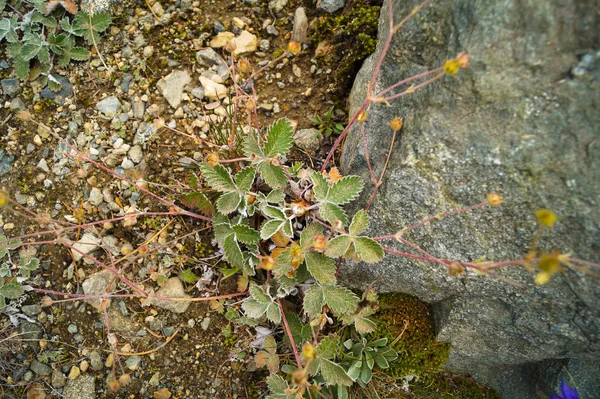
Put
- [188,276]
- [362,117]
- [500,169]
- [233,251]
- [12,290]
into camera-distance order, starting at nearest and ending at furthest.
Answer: [500,169], [362,117], [233,251], [12,290], [188,276]

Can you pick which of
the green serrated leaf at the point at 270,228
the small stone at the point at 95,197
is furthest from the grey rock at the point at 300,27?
the small stone at the point at 95,197

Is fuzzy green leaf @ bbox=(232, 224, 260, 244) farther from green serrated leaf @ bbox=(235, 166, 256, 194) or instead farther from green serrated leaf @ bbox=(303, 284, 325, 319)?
green serrated leaf @ bbox=(303, 284, 325, 319)

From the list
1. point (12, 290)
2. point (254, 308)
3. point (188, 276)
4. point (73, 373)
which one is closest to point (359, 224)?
point (254, 308)

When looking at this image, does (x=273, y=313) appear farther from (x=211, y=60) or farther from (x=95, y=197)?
(x=211, y=60)

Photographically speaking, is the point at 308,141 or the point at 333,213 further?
the point at 308,141

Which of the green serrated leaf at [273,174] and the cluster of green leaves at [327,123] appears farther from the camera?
the cluster of green leaves at [327,123]

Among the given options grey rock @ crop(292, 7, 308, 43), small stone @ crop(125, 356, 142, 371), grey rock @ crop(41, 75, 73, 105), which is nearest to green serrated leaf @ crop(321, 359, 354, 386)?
small stone @ crop(125, 356, 142, 371)

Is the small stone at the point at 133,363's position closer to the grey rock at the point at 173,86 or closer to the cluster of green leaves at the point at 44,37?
the grey rock at the point at 173,86
